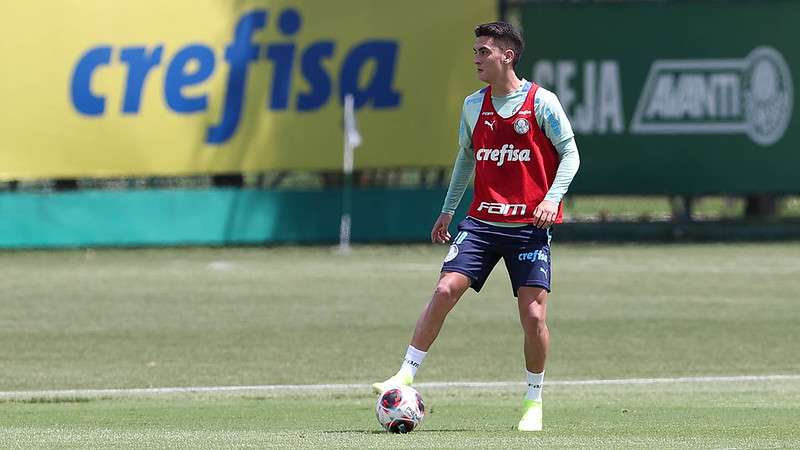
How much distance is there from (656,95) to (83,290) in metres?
11.8

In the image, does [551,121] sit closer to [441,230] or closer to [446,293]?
[441,230]

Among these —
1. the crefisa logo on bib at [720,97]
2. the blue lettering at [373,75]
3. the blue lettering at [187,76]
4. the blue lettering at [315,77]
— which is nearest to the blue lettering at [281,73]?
the blue lettering at [315,77]

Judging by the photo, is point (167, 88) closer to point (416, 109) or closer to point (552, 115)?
point (416, 109)

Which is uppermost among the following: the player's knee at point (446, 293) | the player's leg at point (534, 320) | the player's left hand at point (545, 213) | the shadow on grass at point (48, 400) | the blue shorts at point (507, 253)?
the player's left hand at point (545, 213)

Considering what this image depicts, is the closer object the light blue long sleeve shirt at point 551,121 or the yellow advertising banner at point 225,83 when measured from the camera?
the light blue long sleeve shirt at point 551,121

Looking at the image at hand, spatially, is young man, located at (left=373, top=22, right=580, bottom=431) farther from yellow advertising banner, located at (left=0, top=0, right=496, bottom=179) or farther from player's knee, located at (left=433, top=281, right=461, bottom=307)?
yellow advertising banner, located at (left=0, top=0, right=496, bottom=179)

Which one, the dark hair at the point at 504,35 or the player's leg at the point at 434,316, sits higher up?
the dark hair at the point at 504,35

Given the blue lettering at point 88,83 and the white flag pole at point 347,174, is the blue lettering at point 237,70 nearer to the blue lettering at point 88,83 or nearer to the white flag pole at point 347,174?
the white flag pole at point 347,174

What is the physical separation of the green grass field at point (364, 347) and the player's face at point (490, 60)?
74.7 inches

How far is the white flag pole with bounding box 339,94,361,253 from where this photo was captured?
27198 mm

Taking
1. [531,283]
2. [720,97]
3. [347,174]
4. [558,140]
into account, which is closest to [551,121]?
[558,140]

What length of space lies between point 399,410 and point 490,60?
75.5 inches

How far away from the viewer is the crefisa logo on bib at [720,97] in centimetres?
2922

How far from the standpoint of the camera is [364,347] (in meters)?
15.8
